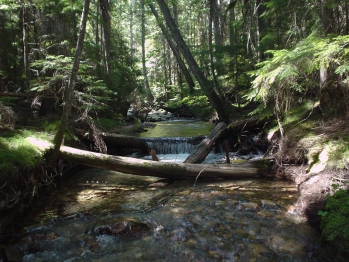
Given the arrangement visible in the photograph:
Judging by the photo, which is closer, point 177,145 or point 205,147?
point 205,147

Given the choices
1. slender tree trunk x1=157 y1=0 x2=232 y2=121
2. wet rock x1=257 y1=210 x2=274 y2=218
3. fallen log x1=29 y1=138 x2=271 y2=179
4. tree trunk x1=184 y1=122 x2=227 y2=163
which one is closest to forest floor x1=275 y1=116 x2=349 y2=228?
wet rock x1=257 y1=210 x2=274 y2=218

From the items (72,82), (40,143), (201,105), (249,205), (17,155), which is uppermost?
(72,82)

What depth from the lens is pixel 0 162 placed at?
4.18 metres

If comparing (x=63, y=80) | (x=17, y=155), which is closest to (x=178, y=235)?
(x=17, y=155)

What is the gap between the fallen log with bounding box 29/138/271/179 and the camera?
5.86 m

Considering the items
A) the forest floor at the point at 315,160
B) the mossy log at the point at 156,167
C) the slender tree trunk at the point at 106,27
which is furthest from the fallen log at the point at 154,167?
the slender tree trunk at the point at 106,27

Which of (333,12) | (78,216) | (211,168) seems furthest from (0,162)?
(333,12)

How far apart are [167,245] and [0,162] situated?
309cm

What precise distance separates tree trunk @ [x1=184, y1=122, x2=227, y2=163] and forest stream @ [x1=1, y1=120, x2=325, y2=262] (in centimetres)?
151

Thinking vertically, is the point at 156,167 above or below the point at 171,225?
above

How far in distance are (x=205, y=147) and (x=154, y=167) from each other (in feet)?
8.49

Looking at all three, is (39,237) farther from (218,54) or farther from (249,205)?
(218,54)

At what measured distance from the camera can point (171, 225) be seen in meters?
4.24

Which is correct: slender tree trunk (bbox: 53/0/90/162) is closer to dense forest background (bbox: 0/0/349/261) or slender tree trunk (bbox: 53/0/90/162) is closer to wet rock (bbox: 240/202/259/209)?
dense forest background (bbox: 0/0/349/261)
